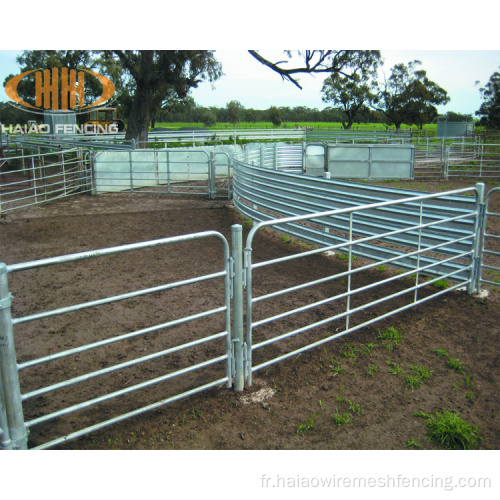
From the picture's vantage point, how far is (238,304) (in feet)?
12.2

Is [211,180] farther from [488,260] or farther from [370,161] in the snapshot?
[488,260]

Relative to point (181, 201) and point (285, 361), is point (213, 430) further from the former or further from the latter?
point (181, 201)

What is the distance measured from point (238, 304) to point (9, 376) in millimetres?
1614

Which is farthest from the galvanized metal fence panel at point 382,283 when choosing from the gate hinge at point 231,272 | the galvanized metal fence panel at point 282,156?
the galvanized metal fence panel at point 282,156

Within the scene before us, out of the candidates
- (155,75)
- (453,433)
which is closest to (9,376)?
(453,433)

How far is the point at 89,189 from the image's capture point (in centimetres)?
1516

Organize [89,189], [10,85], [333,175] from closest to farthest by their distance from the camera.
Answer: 1. [89,189]
2. [333,175]
3. [10,85]

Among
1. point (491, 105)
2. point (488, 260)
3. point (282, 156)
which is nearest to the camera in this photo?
point (488, 260)

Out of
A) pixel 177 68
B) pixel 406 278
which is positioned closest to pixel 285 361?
pixel 406 278

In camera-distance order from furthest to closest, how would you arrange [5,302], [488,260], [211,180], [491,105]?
[491,105] < [211,180] < [488,260] < [5,302]

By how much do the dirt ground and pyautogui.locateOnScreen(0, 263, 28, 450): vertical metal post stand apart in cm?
45

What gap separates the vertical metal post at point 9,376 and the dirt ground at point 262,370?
0.45 m

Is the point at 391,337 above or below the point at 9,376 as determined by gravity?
below

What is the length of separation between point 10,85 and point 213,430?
48.4m
